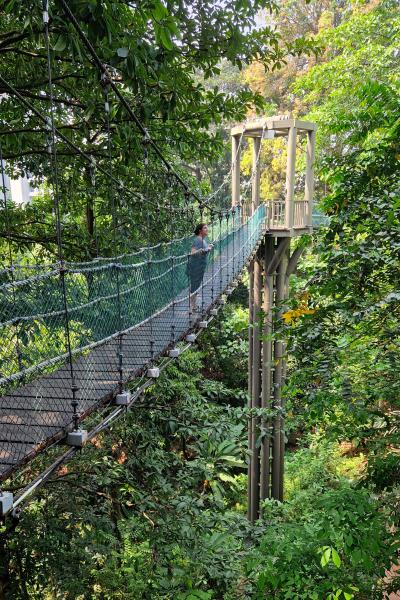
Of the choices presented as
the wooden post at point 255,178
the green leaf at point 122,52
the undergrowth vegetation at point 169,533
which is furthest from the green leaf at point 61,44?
the wooden post at point 255,178

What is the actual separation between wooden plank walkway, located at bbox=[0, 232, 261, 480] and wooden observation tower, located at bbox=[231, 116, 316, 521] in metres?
3.09

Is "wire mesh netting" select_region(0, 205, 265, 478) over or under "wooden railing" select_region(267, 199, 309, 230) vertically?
under

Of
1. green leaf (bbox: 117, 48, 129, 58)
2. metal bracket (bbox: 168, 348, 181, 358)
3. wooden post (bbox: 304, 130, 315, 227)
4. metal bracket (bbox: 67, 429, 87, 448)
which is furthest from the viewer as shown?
wooden post (bbox: 304, 130, 315, 227)

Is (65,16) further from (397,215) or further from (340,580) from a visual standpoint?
(340,580)

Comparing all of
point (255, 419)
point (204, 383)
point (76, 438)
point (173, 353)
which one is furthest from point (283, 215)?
point (76, 438)

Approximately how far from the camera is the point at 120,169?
10.9ft

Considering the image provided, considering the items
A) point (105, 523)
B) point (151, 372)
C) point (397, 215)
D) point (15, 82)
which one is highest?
point (15, 82)

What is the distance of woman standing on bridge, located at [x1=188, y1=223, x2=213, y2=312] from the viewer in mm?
3432

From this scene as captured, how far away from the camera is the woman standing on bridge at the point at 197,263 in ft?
11.3

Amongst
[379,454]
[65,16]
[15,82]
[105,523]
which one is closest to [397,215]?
[379,454]

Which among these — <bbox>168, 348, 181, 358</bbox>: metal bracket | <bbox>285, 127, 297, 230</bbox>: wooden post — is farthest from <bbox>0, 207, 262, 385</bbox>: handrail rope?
<bbox>285, 127, 297, 230</bbox>: wooden post

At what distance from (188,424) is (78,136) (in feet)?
6.83

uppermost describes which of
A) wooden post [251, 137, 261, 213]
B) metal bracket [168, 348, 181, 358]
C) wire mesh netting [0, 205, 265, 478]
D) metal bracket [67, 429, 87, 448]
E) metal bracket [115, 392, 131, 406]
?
wooden post [251, 137, 261, 213]

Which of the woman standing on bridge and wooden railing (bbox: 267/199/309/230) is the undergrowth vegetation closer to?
the woman standing on bridge
